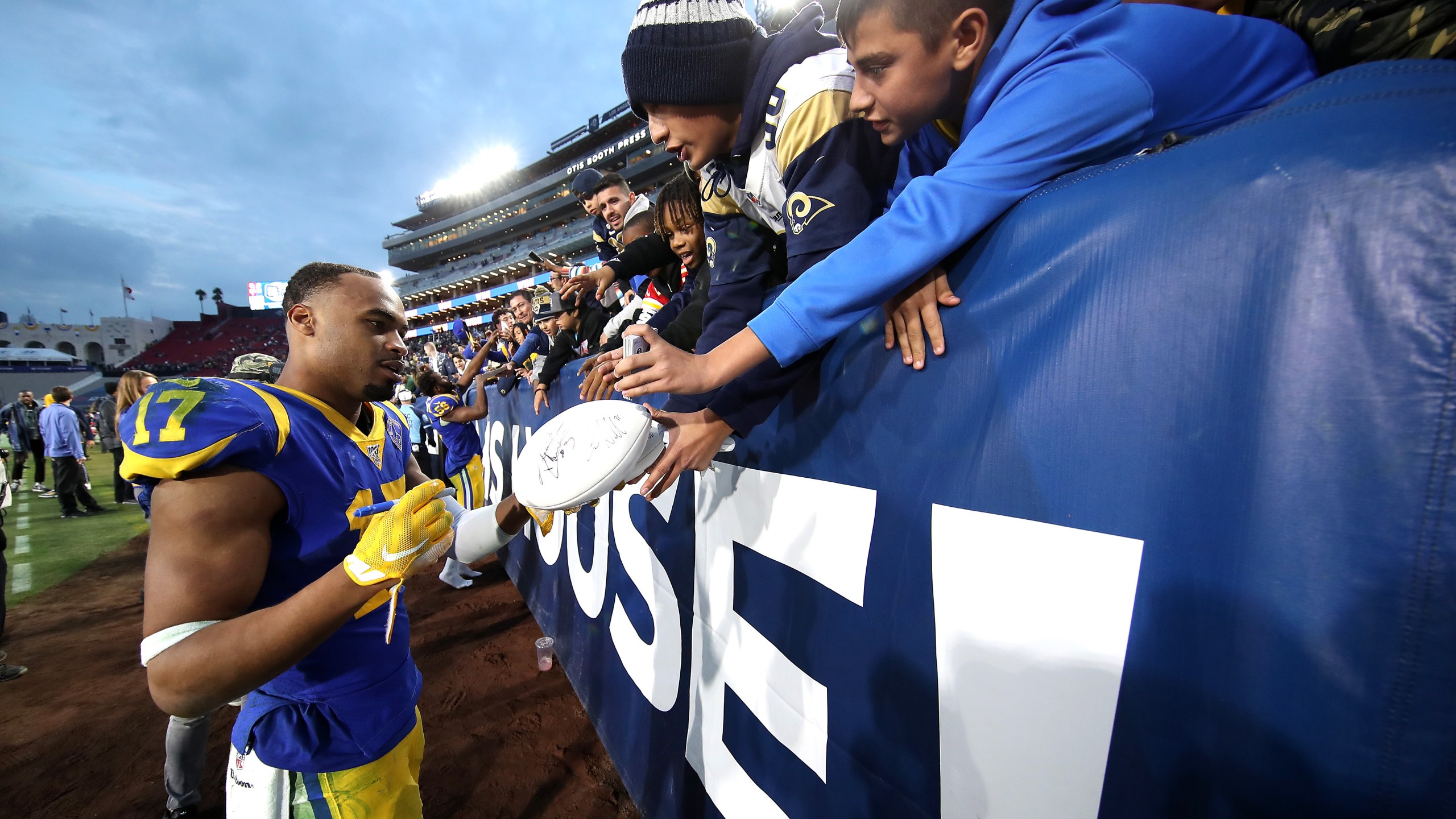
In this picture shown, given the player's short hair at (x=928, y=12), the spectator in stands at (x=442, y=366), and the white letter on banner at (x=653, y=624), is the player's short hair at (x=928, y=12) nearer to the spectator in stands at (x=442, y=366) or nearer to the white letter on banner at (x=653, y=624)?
the white letter on banner at (x=653, y=624)

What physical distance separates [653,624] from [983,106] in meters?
2.09

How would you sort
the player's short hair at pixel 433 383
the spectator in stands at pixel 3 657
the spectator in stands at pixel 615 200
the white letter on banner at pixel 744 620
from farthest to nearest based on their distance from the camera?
the player's short hair at pixel 433 383 < the spectator in stands at pixel 3 657 < the spectator in stands at pixel 615 200 < the white letter on banner at pixel 744 620

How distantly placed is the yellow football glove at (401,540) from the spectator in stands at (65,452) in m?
12.7

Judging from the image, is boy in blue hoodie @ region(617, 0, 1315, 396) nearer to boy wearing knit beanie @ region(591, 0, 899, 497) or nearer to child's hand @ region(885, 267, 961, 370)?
child's hand @ region(885, 267, 961, 370)

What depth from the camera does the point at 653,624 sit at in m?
2.23

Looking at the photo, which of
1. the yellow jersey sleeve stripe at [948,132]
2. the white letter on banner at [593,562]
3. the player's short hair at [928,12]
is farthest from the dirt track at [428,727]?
the player's short hair at [928,12]

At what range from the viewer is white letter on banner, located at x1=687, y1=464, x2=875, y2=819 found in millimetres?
1237

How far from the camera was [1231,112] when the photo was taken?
0.86 meters

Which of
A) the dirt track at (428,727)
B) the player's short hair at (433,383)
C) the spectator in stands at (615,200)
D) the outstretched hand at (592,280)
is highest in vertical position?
the spectator in stands at (615,200)

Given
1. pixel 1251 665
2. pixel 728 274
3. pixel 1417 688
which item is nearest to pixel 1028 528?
pixel 1251 665

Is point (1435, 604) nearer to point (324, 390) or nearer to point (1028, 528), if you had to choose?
point (1028, 528)

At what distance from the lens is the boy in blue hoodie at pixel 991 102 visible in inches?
31.4

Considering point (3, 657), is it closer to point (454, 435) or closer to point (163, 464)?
point (454, 435)

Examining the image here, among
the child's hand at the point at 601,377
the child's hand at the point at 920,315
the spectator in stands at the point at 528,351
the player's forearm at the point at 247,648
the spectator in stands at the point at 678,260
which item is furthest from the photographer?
the spectator in stands at the point at 528,351
